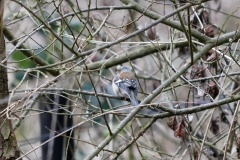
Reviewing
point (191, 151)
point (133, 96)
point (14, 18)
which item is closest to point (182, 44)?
point (133, 96)

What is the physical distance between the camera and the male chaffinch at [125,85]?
4.55m

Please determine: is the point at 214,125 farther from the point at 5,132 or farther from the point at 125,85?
the point at 5,132

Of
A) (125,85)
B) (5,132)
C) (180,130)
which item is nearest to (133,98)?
(125,85)

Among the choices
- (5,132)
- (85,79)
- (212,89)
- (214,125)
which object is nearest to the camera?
(5,132)

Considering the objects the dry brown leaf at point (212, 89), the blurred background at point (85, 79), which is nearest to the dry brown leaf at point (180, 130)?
the blurred background at point (85, 79)

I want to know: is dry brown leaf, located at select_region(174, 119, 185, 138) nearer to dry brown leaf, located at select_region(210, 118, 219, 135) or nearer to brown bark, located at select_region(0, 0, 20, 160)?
dry brown leaf, located at select_region(210, 118, 219, 135)

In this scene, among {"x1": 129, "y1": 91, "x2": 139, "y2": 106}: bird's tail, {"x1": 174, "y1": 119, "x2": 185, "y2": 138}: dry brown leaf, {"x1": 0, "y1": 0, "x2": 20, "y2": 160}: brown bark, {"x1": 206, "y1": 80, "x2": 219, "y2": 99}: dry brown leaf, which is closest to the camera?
{"x1": 0, "y1": 0, "x2": 20, "y2": 160}: brown bark

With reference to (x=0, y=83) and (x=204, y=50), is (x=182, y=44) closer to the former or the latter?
(x=204, y=50)

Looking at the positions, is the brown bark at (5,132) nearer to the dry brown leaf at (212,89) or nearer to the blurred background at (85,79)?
the blurred background at (85,79)

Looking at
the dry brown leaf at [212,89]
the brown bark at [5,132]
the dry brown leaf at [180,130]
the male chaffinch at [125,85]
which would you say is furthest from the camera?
the male chaffinch at [125,85]

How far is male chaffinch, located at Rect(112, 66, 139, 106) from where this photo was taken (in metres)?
4.55

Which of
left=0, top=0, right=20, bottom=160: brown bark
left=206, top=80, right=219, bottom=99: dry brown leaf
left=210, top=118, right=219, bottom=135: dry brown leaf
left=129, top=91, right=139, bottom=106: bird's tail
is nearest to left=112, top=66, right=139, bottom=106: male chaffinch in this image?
left=129, top=91, right=139, bottom=106: bird's tail

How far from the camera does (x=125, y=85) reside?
4.93 metres

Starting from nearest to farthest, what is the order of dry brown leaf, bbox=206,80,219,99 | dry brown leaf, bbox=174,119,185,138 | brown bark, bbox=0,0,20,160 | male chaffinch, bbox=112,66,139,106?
brown bark, bbox=0,0,20,160 → dry brown leaf, bbox=174,119,185,138 → dry brown leaf, bbox=206,80,219,99 → male chaffinch, bbox=112,66,139,106
